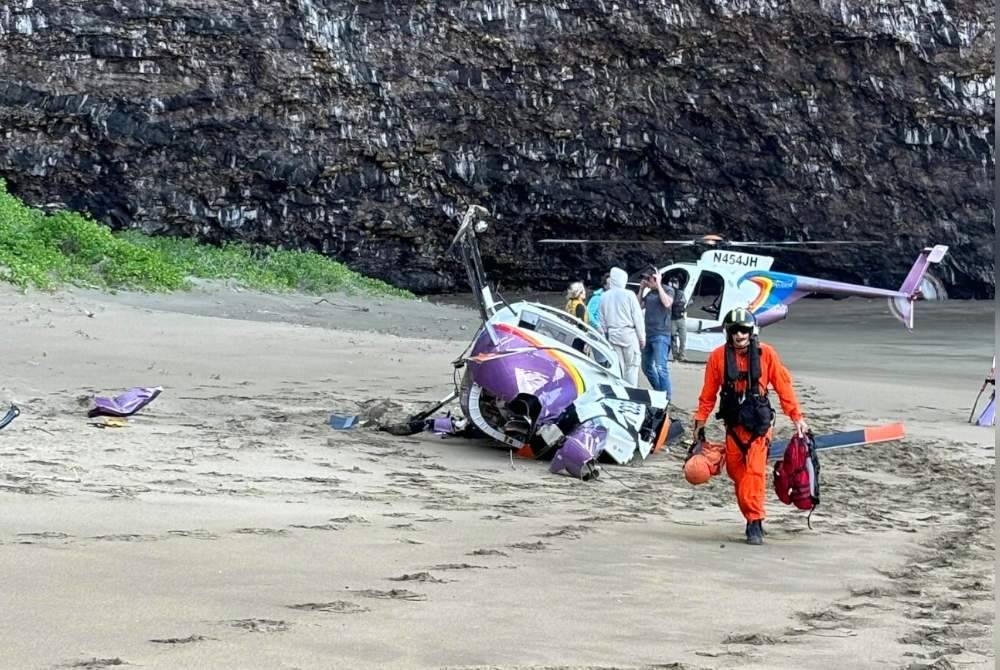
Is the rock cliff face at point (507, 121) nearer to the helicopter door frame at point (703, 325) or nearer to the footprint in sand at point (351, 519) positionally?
the helicopter door frame at point (703, 325)

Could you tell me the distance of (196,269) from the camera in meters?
26.1

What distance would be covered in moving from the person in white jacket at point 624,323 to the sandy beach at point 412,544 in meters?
1.20

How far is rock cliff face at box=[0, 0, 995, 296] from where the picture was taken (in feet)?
103

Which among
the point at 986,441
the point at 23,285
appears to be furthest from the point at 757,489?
→ the point at 23,285

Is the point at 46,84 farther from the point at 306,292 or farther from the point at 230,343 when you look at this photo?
the point at 230,343

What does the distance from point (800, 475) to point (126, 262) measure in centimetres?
1713

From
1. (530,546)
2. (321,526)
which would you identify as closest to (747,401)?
(530,546)

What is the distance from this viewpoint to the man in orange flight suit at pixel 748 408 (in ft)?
24.2

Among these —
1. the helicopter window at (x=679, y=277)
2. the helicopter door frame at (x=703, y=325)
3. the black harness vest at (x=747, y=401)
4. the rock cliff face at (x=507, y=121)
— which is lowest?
the helicopter door frame at (x=703, y=325)

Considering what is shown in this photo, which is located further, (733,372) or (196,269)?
(196,269)

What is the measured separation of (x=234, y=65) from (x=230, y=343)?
17.8 metres

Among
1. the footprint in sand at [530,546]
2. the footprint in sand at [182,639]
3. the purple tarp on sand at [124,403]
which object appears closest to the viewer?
the footprint in sand at [182,639]

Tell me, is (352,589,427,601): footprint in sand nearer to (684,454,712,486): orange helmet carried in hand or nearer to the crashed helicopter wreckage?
(684,454,712,486): orange helmet carried in hand

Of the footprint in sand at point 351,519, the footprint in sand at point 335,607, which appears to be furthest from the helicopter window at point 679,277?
the footprint in sand at point 335,607
